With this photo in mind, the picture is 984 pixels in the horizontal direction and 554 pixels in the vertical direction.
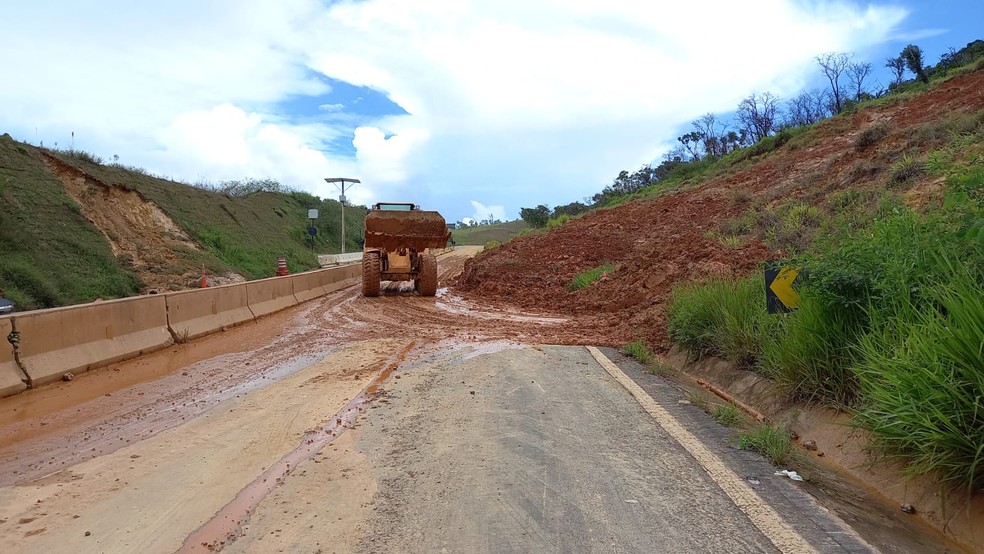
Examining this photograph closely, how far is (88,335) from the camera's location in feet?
26.8

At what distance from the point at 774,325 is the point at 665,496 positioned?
3436mm

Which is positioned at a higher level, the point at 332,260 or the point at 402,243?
the point at 402,243

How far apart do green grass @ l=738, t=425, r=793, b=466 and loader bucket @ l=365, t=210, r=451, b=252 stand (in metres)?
13.8

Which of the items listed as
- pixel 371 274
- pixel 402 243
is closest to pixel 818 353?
pixel 371 274

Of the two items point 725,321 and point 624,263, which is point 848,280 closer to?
point 725,321

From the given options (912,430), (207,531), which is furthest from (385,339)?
(912,430)

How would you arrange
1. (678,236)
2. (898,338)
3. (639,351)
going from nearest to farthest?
(898,338)
(639,351)
(678,236)

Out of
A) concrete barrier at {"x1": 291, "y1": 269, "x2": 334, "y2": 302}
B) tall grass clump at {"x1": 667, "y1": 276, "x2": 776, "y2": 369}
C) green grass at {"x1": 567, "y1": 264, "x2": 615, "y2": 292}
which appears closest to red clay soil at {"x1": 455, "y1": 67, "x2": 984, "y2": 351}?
green grass at {"x1": 567, "y1": 264, "x2": 615, "y2": 292}

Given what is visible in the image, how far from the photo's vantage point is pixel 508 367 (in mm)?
7750

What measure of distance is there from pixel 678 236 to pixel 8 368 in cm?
1491

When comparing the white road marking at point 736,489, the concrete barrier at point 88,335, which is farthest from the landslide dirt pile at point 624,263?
the concrete barrier at point 88,335

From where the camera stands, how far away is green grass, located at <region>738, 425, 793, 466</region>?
453 centimetres

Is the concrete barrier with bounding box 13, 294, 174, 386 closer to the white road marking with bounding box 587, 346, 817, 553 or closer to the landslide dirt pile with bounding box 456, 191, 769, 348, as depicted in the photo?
the white road marking with bounding box 587, 346, 817, 553

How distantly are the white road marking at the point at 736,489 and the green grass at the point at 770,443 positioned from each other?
371mm
